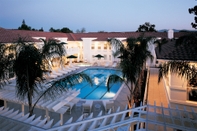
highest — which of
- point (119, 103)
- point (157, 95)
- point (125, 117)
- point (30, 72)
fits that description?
point (30, 72)

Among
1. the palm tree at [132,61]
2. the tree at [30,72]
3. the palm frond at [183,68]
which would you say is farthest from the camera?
the palm tree at [132,61]

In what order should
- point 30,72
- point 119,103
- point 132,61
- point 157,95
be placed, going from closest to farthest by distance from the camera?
1. point 30,72
2. point 132,61
3. point 157,95
4. point 119,103

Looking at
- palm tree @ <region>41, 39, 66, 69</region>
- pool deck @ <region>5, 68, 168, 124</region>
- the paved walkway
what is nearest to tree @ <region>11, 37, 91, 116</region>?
palm tree @ <region>41, 39, 66, 69</region>

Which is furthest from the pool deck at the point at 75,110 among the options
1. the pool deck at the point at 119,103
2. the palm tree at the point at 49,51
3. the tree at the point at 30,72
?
the palm tree at the point at 49,51

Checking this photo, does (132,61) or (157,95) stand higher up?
(132,61)

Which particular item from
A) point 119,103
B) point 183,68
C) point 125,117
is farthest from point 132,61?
point 119,103

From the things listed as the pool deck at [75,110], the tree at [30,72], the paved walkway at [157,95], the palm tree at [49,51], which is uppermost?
the palm tree at [49,51]

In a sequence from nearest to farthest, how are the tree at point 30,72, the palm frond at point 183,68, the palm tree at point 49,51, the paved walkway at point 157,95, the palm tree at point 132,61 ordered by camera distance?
the tree at point 30,72 → the palm frond at point 183,68 → the palm tree at point 49,51 → the palm tree at point 132,61 → the paved walkway at point 157,95

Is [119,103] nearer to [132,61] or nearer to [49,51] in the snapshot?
[132,61]

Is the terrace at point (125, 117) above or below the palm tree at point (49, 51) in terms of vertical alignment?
below

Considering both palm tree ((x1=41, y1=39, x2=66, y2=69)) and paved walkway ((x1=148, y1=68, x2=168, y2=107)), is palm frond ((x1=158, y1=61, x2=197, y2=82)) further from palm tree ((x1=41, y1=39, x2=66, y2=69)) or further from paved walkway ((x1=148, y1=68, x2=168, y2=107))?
palm tree ((x1=41, y1=39, x2=66, y2=69))

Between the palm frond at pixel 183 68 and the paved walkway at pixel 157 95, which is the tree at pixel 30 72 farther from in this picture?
the paved walkway at pixel 157 95

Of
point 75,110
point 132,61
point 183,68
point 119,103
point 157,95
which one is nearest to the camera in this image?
point 183,68

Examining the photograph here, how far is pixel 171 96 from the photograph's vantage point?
9773mm
